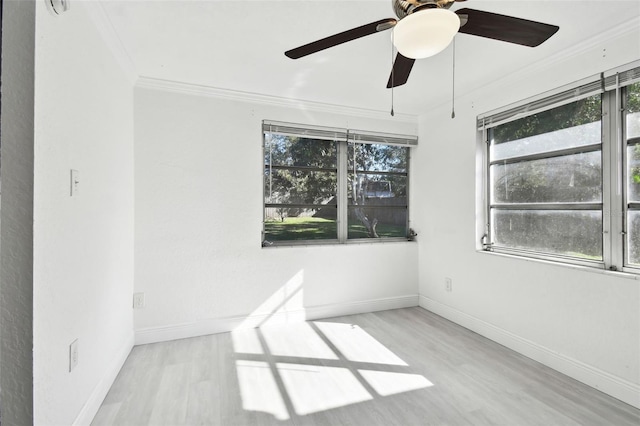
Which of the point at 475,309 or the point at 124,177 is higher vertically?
the point at 124,177

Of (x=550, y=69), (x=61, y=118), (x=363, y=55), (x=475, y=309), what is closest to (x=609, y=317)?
(x=475, y=309)

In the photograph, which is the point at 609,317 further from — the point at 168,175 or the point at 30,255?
the point at 168,175

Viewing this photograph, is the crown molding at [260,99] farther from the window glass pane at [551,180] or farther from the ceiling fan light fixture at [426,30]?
the ceiling fan light fixture at [426,30]

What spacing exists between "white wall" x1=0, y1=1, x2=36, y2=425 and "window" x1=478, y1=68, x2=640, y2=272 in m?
3.27

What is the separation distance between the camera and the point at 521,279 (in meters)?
2.63

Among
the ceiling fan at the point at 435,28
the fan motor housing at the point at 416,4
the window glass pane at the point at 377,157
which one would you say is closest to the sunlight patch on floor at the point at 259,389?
the ceiling fan at the point at 435,28

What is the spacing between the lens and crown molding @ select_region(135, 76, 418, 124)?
2.78m

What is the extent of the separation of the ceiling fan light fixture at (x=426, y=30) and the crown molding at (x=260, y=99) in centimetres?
214

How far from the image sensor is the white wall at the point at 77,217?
1.28m

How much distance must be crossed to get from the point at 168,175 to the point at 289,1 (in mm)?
1895

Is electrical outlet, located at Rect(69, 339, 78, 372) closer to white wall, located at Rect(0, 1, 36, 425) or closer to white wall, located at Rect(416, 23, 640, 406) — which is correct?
white wall, located at Rect(0, 1, 36, 425)

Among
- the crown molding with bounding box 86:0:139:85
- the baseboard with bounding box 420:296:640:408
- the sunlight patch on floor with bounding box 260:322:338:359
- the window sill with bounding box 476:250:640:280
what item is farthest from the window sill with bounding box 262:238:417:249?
the crown molding with bounding box 86:0:139:85

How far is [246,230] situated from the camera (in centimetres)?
315

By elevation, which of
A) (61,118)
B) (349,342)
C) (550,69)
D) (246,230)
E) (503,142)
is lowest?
(349,342)
